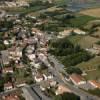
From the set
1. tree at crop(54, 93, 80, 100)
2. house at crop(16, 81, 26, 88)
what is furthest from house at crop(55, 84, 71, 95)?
house at crop(16, 81, 26, 88)

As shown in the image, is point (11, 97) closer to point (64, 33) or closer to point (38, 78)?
point (38, 78)

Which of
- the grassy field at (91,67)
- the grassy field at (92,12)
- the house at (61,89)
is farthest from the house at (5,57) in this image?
the grassy field at (92,12)

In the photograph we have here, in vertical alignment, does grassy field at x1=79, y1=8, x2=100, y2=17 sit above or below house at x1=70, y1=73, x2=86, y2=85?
below

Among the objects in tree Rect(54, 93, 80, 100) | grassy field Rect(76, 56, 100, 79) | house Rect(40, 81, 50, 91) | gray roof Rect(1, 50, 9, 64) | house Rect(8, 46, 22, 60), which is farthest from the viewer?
house Rect(8, 46, 22, 60)

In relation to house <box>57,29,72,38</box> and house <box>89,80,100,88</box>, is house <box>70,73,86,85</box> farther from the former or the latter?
house <box>57,29,72,38</box>

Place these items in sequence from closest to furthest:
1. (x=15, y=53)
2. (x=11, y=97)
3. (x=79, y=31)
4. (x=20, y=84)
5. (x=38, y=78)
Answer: (x=11, y=97), (x=20, y=84), (x=38, y=78), (x=15, y=53), (x=79, y=31)

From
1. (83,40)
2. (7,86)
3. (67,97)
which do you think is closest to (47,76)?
(7,86)

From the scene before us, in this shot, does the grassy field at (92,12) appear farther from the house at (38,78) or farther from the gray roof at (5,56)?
the house at (38,78)
